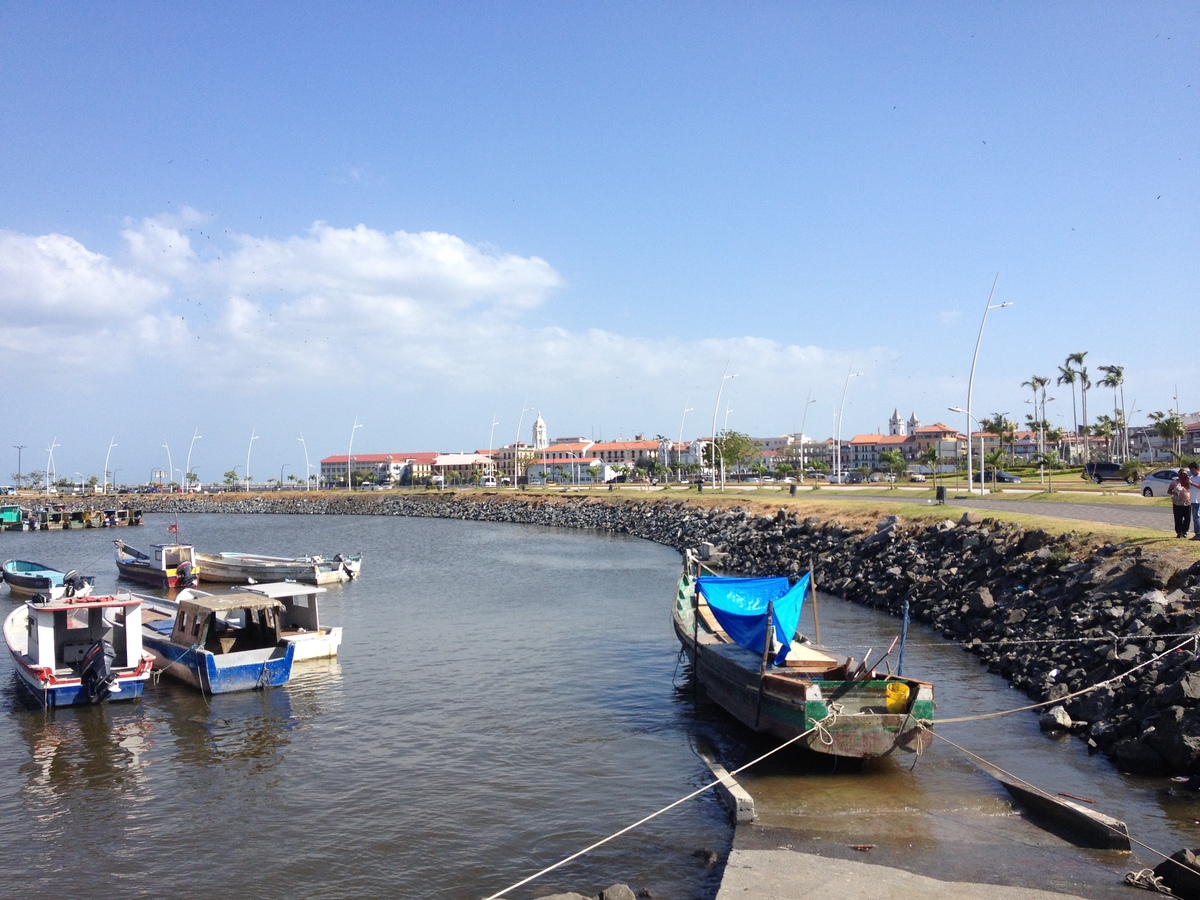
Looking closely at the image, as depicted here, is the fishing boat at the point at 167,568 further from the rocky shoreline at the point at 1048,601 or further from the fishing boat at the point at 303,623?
the rocky shoreline at the point at 1048,601

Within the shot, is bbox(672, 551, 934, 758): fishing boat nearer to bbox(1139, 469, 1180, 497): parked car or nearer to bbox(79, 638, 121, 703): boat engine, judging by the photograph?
bbox(79, 638, 121, 703): boat engine

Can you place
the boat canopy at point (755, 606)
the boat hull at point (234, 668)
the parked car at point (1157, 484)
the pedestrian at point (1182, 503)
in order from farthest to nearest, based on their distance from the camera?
the parked car at point (1157, 484)
the pedestrian at point (1182, 503)
the boat hull at point (234, 668)
the boat canopy at point (755, 606)

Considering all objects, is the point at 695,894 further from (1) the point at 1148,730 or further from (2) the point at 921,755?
(1) the point at 1148,730

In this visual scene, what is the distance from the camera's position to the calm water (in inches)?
504

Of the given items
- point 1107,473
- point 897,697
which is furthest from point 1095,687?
point 1107,473

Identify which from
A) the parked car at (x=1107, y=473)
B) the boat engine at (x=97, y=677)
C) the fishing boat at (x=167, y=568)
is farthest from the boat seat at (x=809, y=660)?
the parked car at (x=1107, y=473)

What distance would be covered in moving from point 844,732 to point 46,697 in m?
19.5

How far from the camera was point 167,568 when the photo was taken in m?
48.2

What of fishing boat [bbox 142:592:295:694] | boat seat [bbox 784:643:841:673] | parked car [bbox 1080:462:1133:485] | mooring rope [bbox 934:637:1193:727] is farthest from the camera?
parked car [bbox 1080:462:1133:485]

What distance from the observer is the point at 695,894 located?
11.8 m

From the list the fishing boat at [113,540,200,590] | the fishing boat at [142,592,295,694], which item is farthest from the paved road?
the fishing boat at [113,540,200,590]

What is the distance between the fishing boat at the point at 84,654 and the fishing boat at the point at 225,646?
135 cm

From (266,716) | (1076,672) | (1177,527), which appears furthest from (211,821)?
(1177,527)

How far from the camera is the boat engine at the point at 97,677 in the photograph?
21.7 m
